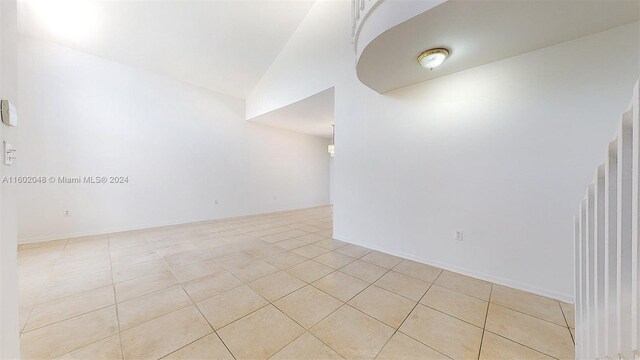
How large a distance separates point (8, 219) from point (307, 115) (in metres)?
4.65

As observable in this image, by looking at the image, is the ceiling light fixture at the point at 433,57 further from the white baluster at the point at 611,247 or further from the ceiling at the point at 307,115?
the ceiling at the point at 307,115

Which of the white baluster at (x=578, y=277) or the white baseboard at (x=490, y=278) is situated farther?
the white baseboard at (x=490, y=278)

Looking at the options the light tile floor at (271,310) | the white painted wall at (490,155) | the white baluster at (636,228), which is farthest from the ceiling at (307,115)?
the white baluster at (636,228)

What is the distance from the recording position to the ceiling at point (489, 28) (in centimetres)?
150

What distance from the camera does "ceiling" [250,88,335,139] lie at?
161 inches

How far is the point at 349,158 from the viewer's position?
3469mm

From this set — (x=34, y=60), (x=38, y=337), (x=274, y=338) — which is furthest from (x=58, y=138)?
(x=274, y=338)

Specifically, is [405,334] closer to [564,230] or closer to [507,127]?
[564,230]

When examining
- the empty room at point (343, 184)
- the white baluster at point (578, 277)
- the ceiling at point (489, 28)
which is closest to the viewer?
the white baluster at point (578, 277)

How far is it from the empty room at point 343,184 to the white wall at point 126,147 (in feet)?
0.11

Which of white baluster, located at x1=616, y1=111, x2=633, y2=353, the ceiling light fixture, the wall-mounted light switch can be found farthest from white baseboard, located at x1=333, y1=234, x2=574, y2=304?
the wall-mounted light switch

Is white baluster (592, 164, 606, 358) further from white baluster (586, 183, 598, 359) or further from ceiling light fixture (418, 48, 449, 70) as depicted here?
ceiling light fixture (418, 48, 449, 70)

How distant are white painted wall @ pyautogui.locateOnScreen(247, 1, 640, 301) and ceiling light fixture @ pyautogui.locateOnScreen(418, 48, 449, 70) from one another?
1.79 ft

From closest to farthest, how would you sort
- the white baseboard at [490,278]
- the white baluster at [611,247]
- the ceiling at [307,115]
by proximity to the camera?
the white baluster at [611,247]
the white baseboard at [490,278]
the ceiling at [307,115]
